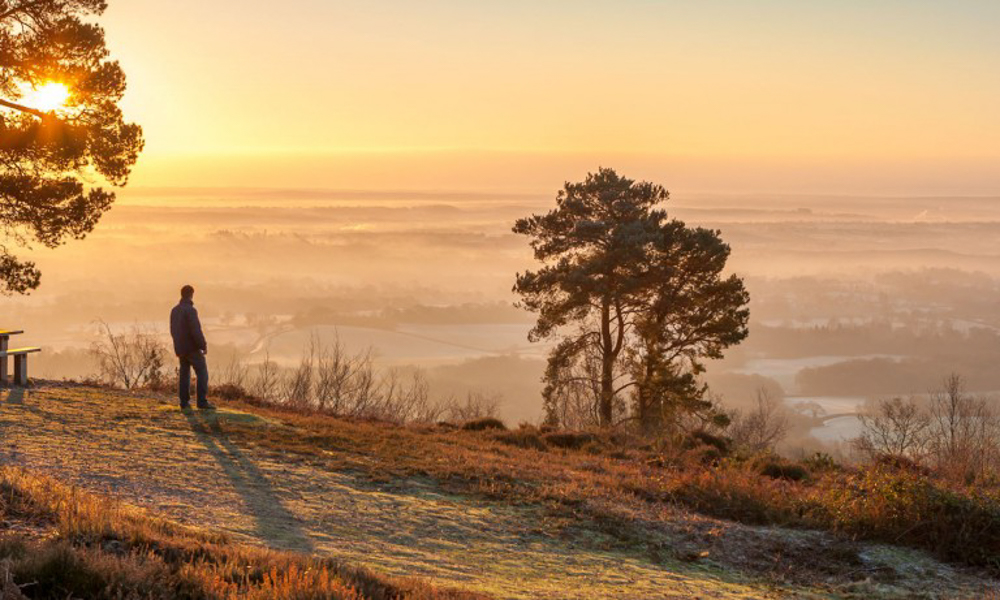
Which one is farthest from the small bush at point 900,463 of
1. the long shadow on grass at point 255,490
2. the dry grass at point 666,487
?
the long shadow on grass at point 255,490

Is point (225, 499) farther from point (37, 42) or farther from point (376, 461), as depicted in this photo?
point (37, 42)

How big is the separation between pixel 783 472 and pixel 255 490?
38.6 feet

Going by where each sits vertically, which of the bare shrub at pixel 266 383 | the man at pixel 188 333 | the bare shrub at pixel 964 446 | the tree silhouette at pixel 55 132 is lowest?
the bare shrub at pixel 964 446

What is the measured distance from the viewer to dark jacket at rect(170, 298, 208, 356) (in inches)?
685

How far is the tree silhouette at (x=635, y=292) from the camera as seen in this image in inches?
1314

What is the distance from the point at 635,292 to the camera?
33.8 metres

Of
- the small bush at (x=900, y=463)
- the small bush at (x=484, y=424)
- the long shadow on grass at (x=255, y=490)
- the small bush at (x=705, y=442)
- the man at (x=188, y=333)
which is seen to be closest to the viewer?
the long shadow on grass at (x=255, y=490)

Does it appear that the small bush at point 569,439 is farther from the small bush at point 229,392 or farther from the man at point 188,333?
the man at point 188,333

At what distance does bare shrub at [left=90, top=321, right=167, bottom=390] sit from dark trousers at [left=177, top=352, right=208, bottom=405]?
18.2 ft

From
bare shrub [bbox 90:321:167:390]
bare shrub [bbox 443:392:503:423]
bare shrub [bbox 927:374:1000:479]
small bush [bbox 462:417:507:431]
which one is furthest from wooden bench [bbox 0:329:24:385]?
bare shrub [bbox 927:374:1000:479]

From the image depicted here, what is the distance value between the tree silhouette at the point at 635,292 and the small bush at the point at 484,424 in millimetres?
9458

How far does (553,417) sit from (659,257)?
7.62 meters

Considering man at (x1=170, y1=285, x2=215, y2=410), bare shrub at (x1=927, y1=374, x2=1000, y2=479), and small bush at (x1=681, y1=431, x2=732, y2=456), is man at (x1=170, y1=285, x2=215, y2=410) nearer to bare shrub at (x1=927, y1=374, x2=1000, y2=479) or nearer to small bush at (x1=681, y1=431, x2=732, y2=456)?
small bush at (x1=681, y1=431, x2=732, y2=456)

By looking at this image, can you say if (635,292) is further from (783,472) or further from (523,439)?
(783,472)
